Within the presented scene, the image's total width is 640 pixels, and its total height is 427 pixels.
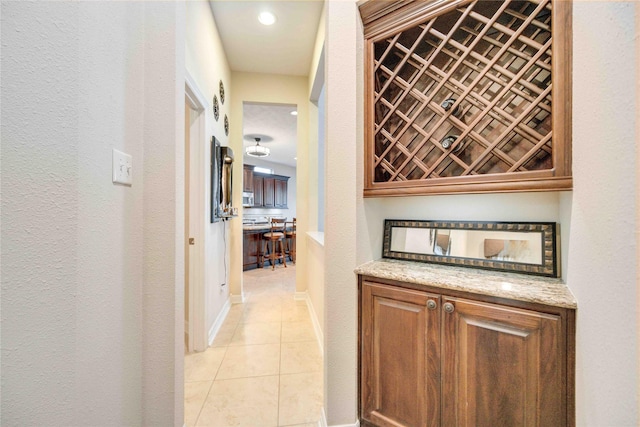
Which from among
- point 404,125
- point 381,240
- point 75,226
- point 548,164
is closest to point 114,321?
point 75,226

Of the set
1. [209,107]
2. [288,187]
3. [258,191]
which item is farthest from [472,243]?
[288,187]

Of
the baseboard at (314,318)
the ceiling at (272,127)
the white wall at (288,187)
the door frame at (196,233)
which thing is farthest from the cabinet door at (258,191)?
the door frame at (196,233)

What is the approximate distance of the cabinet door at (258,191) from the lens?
7416mm

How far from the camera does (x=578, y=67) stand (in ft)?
2.56

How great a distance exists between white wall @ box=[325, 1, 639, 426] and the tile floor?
16.6 inches

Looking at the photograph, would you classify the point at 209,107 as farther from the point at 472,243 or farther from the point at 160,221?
the point at 472,243

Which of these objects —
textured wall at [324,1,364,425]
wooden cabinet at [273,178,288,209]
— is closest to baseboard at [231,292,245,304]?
textured wall at [324,1,364,425]

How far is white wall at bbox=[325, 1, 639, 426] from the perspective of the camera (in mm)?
550

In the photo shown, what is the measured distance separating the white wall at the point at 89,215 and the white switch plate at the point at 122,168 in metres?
0.03

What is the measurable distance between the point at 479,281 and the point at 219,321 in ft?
8.00

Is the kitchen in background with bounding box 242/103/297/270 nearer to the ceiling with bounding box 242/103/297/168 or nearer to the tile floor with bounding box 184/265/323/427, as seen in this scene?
the ceiling with bounding box 242/103/297/168

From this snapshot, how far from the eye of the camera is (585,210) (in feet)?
2.47

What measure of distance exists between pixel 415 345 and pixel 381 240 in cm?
57

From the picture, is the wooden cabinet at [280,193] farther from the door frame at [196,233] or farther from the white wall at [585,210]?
the white wall at [585,210]
